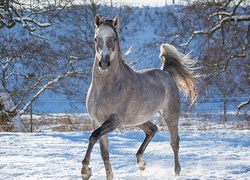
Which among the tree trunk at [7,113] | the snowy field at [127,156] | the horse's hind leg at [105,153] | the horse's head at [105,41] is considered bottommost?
the tree trunk at [7,113]

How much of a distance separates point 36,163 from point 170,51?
2.48 meters

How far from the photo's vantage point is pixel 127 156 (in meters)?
6.99

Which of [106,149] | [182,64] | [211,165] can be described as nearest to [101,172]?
[106,149]

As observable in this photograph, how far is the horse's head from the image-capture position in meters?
4.08

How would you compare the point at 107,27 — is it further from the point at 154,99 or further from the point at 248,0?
the point at 248,0

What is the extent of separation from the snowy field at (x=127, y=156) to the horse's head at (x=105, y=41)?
1.62 metres

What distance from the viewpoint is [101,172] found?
555 centimetres

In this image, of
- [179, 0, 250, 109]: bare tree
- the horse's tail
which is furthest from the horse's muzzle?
[179, 0, 250, 109]: bare tree

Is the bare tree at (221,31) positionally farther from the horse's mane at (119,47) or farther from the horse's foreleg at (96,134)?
the horse's foreleg at (96,134)

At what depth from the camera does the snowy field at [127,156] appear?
17.5ft

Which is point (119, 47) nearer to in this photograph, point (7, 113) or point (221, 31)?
point (221, 31)

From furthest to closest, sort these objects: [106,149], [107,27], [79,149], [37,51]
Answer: [37,51], [79,149], [106,149], [107,27]

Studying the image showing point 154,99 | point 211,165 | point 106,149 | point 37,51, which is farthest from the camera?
point 37,51

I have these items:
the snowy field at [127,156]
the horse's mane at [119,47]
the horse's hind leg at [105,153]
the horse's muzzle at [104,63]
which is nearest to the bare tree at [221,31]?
the snowy field at [127,156]
